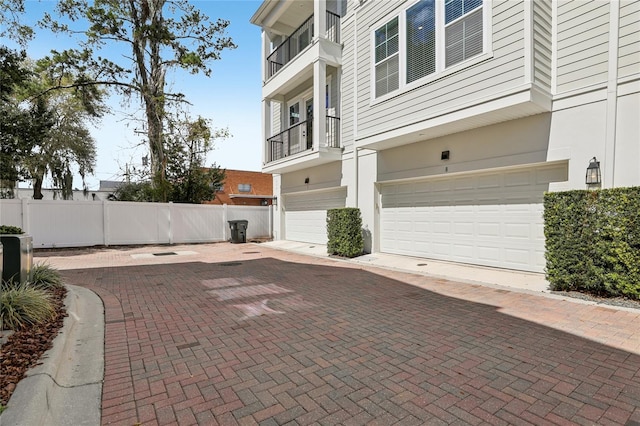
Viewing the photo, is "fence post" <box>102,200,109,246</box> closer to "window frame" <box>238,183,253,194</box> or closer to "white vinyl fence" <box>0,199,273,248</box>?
"white vinyl fence" <box>0,199,273,248</box>

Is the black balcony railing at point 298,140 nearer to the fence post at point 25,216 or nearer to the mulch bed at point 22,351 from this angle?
the mulch bed at point 22,351

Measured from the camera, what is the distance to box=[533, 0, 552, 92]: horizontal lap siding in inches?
249

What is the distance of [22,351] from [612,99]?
9087 millimetres

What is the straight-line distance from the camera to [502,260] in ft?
24.9

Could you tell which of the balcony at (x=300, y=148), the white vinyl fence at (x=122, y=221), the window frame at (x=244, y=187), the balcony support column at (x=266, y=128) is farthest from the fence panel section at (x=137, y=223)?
the window frame at (x=244, y=187)

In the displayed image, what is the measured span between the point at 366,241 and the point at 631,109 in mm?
6949

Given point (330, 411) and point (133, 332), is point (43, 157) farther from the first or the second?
point (330, 411)

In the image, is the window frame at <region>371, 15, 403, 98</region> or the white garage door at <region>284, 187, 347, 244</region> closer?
the window frame at <region>371, 15, 403, 98</region>

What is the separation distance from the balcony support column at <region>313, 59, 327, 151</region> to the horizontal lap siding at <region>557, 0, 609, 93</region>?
662cm

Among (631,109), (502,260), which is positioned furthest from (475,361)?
(631,109)

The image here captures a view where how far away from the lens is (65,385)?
9.18ft

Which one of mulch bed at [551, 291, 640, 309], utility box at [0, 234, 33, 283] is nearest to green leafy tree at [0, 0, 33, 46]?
utility box at [0, 234, 33, 283]

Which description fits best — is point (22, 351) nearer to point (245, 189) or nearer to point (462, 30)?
point (462, 30)

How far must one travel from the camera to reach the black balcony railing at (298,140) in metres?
11.9
